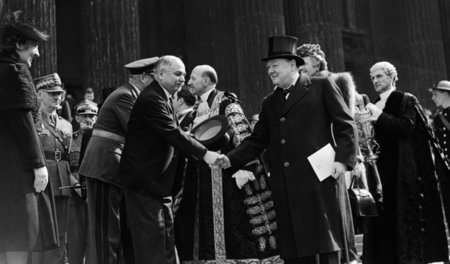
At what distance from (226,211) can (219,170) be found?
38cm

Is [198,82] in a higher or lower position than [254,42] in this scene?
lower

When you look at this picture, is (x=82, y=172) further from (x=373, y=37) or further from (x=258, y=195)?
(x=373, y=37)

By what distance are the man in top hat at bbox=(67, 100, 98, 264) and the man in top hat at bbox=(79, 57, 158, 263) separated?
4.07 feet

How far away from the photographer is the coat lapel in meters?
4.70

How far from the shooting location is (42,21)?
390 inches

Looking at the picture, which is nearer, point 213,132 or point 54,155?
point 213,132

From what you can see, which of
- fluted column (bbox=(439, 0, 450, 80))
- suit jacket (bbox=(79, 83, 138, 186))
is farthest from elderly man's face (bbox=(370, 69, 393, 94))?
fluted column (bbox=(439, 0, 450, 80))

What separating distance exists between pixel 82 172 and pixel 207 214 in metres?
1.19

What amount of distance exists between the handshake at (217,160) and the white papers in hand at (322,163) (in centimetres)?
77

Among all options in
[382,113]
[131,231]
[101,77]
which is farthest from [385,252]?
[101,77]

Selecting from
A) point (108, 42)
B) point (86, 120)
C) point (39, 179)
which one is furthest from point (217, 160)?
point (108, 42)

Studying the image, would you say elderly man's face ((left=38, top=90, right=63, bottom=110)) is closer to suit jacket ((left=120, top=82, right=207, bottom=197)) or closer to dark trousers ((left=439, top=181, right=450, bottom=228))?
suit jacket ((left=120, top=82, right=207, bottom=197))

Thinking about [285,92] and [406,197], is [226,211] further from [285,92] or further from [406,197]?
[406,197]

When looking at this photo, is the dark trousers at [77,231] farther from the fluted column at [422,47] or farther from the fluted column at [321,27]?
the fluted column at [422,47]
